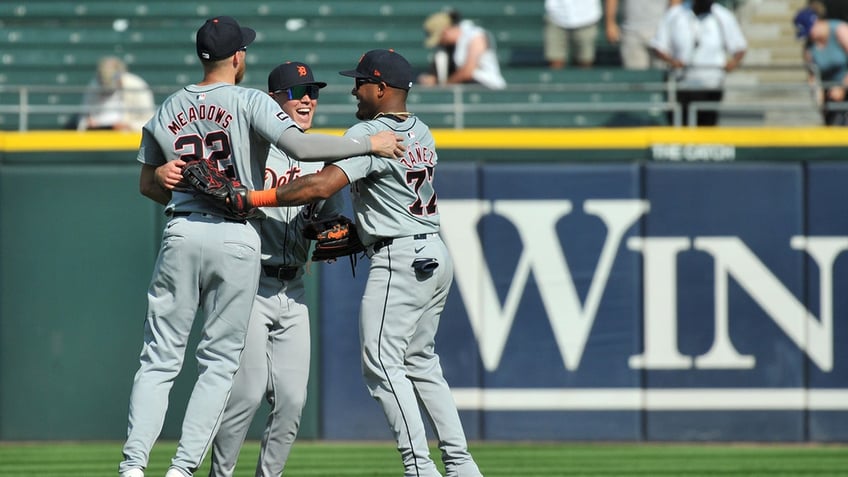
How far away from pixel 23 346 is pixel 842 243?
19.2ft

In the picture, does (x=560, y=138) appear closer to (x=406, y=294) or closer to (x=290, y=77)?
(x=290, y=77)

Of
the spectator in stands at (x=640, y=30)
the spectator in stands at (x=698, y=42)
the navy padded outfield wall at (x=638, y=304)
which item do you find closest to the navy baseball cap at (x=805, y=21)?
the spectator in stands at (x=698, y=42)

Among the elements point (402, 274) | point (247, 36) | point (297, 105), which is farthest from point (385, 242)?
point (247, 36)

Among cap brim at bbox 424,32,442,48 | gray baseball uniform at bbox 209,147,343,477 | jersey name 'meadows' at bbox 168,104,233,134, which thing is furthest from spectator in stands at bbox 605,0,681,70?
jersey name 'meadows' at bbox 168,104,233,134

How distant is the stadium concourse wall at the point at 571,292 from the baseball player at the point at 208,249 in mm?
3890

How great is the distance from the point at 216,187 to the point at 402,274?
2.91 ft

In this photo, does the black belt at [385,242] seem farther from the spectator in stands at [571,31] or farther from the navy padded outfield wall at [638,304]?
the spectator in stands at [571,31]

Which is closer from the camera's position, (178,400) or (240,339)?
(240,339)

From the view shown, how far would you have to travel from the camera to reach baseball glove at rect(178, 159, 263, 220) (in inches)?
188

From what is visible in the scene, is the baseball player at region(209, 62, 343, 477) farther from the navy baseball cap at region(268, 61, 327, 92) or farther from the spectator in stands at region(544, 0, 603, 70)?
the spectator in stands at region(544, 0, 603, 70)

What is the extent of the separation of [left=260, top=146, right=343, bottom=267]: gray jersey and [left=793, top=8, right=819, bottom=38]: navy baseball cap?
249 inches

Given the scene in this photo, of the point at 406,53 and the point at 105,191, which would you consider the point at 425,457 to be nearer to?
the point at 105,191

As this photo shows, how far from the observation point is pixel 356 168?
16.4 feet

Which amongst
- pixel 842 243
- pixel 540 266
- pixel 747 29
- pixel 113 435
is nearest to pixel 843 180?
pixel 842 243
